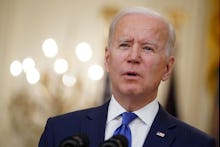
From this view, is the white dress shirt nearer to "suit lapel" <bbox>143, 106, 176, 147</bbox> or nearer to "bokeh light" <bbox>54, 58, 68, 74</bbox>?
"suit lapel" <bbox>143, 106, 176, 147</bbox>

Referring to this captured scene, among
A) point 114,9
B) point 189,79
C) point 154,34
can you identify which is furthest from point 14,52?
point 154,34

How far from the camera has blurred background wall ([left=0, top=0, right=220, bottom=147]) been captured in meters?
8.09

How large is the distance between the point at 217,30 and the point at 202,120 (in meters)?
1.55

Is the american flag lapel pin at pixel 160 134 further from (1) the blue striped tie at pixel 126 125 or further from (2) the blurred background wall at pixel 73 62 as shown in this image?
(2) the blurred background wall at pixel 73 62

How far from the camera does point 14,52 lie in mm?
8344

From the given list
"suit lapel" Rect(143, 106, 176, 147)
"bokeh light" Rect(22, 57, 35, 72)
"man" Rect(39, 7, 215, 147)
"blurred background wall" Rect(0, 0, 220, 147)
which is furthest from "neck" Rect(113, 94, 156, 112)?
"bokeh light" Rect(22, 57, 35, 72)

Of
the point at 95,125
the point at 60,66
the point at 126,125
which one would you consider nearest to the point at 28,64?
the point at 60,66

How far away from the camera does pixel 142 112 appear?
2.45 m

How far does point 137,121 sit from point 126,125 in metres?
0.07

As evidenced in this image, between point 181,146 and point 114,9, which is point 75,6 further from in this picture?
point 181,146

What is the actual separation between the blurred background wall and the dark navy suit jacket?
216 inches

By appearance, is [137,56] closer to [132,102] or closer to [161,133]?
[132,102]

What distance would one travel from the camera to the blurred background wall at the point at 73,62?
809cm

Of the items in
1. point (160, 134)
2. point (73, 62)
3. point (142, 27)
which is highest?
point (142, 27)
